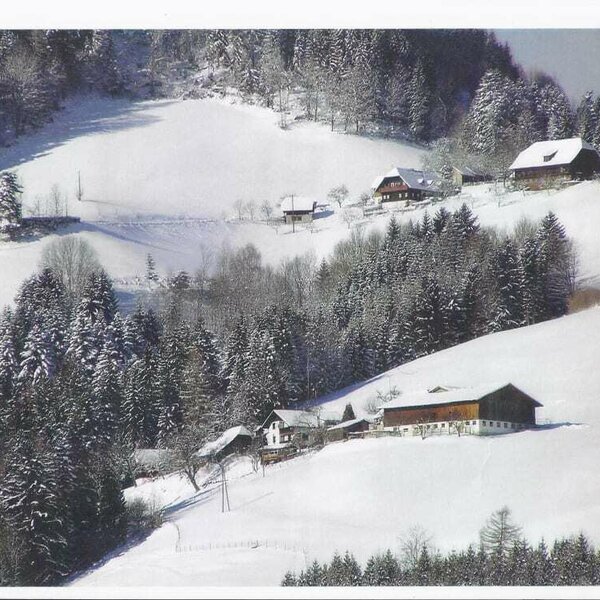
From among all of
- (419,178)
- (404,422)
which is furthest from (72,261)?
(419,178)

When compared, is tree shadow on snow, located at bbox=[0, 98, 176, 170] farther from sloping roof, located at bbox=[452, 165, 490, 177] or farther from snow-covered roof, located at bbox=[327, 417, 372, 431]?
snow-covered roof, located at bbox=[327, 417, 372, 431]

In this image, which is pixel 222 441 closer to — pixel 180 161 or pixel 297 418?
pixel 297 418


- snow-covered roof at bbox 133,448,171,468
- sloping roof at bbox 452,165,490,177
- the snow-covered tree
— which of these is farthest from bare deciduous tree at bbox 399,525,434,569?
the snow-covered tree

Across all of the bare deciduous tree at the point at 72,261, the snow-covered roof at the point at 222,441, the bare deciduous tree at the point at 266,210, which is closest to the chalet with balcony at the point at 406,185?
the bare deciduous tree at the point at 266,210

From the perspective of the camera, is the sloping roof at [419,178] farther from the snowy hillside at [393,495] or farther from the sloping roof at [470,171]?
the snowy hillside at [393,495]

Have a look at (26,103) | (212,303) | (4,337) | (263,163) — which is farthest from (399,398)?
(26,103)

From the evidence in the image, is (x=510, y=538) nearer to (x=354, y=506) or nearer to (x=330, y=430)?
(x=354, y=506)
